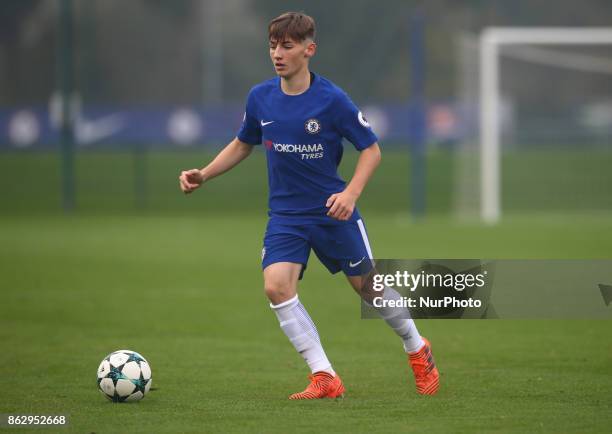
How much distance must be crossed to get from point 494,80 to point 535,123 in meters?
1.85

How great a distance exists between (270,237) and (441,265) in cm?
113

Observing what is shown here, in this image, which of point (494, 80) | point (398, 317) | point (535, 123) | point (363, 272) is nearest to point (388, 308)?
point (398, 317)

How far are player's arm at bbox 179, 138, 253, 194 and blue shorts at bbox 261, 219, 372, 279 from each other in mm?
512

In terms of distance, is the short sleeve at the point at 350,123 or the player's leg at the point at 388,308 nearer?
the short sleeve at the point at 350,123

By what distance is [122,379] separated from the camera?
6.58 metres

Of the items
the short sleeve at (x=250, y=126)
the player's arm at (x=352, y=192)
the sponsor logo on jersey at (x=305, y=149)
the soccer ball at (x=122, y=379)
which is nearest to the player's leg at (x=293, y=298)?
the player's arm at (x=352, y=192)

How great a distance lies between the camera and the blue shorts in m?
6.74

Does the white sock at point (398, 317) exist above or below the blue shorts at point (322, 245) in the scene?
below

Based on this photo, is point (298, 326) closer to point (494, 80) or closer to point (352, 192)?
point (352, 192)

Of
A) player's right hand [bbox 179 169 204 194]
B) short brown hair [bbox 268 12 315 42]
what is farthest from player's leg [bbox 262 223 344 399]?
short brown hair [bbox 268 12 315 42]

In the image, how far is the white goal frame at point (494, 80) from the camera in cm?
2219

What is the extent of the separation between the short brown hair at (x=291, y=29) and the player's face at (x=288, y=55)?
0.02 metres

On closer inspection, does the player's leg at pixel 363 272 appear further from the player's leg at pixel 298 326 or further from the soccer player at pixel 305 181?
the player's leg at pixel 298 326

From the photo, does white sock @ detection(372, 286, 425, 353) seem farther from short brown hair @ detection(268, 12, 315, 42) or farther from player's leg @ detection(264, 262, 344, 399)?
short brown hair @ detection(268, 12, 315, 42)
